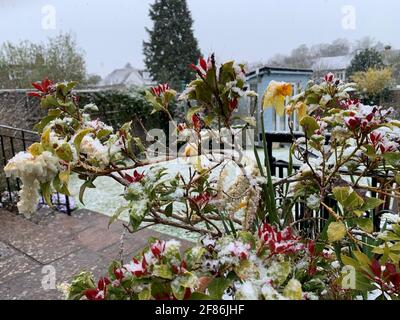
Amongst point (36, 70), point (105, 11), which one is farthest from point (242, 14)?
point (36, 70)

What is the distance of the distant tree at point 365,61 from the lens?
501 inches

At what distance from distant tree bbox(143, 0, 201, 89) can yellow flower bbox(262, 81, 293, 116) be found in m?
17.1

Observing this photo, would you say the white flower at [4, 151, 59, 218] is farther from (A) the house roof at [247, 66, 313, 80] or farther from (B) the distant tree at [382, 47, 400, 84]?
(B) the distant tree at [382, 47, 400, 84]

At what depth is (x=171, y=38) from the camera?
18422 millimetres

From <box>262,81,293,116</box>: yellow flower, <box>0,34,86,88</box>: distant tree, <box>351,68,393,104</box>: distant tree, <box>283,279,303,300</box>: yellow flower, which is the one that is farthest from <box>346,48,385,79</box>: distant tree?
<box>283,279,303,300</box>: yellow flower

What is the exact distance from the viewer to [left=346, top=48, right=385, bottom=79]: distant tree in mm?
12734

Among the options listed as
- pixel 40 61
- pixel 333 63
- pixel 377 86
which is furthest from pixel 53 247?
pixel 333 63

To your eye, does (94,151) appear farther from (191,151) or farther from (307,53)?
(307,53)

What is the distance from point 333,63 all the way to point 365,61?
1.23 metres

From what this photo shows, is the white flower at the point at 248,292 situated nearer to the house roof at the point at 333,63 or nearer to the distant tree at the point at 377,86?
the distant tree at the point at 377,86

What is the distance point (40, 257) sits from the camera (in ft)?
7.62

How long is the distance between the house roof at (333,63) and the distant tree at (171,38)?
7403 millimetres
